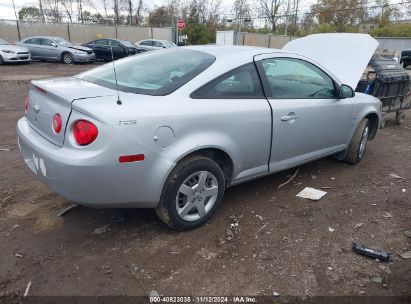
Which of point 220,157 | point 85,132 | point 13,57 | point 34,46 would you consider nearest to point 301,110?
point 220,157

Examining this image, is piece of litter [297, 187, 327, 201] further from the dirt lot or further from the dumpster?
the dumpster

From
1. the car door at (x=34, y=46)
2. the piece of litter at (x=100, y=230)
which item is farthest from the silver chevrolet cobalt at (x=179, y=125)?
the car door at (x=34, y=46)

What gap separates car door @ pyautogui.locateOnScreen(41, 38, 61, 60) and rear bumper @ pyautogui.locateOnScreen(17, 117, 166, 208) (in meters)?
18.0

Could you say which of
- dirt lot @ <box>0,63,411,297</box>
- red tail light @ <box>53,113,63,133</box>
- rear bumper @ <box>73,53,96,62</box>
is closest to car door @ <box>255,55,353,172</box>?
dirt lot @ <box>0,63,411,297</box>

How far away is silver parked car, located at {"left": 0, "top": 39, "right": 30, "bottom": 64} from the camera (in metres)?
17.0

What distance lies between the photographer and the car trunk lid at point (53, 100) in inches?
111

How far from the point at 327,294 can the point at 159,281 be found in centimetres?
121

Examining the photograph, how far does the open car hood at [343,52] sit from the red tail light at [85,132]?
4.77 metres

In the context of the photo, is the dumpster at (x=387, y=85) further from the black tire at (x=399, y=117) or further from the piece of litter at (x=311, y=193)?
the piece of litter at (x=311, y=193)

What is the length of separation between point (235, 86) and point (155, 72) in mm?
749

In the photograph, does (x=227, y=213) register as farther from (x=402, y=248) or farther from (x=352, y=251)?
(x=402, y=248)

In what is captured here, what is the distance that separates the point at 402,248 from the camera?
126 inches

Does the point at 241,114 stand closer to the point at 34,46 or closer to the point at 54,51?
the point at 54,51

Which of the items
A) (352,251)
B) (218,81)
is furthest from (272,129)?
(352,251)
